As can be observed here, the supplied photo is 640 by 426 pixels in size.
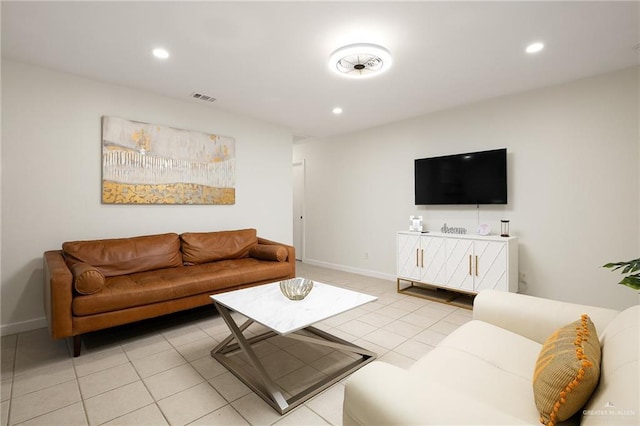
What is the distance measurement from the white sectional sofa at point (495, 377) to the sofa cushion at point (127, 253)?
2.82m

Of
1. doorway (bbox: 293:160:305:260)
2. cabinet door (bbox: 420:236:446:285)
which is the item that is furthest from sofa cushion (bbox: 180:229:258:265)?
doorway (bbox: 293:160:305:260)

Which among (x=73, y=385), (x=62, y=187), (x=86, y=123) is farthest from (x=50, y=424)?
(x=86, y=123)

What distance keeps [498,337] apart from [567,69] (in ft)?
9.40

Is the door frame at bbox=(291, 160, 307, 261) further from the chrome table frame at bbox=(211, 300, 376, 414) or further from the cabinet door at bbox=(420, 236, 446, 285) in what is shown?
the chrome table frame at bbox=(211, 300, 376, 414)

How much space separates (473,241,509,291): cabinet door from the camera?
3176 millimetres

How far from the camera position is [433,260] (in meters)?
3.75

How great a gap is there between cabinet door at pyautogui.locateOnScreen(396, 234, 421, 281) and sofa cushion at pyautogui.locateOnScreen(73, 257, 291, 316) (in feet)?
5.27

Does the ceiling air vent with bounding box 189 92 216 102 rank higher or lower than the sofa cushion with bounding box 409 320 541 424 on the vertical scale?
higher

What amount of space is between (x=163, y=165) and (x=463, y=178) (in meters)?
3.80

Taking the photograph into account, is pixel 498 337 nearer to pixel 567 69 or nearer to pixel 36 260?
pixel 567 69

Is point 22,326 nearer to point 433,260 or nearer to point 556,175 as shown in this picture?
point 433,260

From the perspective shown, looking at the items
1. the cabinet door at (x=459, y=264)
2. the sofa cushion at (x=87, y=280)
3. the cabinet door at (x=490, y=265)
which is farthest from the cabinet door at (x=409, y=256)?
the sofa cushion at (x=87, y=280)

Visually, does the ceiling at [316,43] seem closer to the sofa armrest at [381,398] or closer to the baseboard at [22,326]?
the sofa armrest at [381,398]

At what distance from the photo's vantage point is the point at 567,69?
285cm
